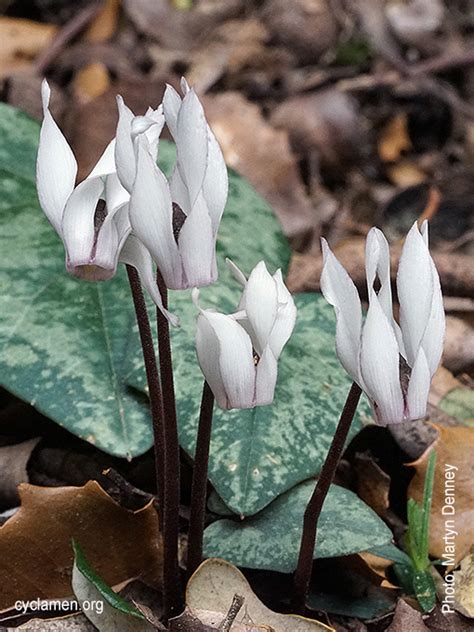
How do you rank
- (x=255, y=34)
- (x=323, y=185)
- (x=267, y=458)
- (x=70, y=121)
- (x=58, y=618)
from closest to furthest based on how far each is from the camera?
(x=58, y=618)
(x=267, y=458)
(x=70, y=121)
(x=323, y=185)
(x=255, y=34)

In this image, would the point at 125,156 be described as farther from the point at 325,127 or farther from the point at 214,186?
the point at 325,127

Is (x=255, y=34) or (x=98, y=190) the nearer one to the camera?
(x=98, y=190)

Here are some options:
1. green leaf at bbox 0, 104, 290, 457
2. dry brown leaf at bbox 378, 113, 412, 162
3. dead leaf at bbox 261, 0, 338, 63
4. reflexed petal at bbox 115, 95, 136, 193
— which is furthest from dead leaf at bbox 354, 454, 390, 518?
dead leaf at bbox 261, 0, 338, 63

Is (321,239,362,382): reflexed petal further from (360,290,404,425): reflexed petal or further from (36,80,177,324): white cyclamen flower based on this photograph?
(36,80,177,324): white cyclamen flower

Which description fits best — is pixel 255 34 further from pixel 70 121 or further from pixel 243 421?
pixel 243 421

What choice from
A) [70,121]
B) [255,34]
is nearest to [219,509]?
[70,121]

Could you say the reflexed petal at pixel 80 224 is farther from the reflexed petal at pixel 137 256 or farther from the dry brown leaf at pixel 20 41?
the dry brown leaf at pixel 20 41
